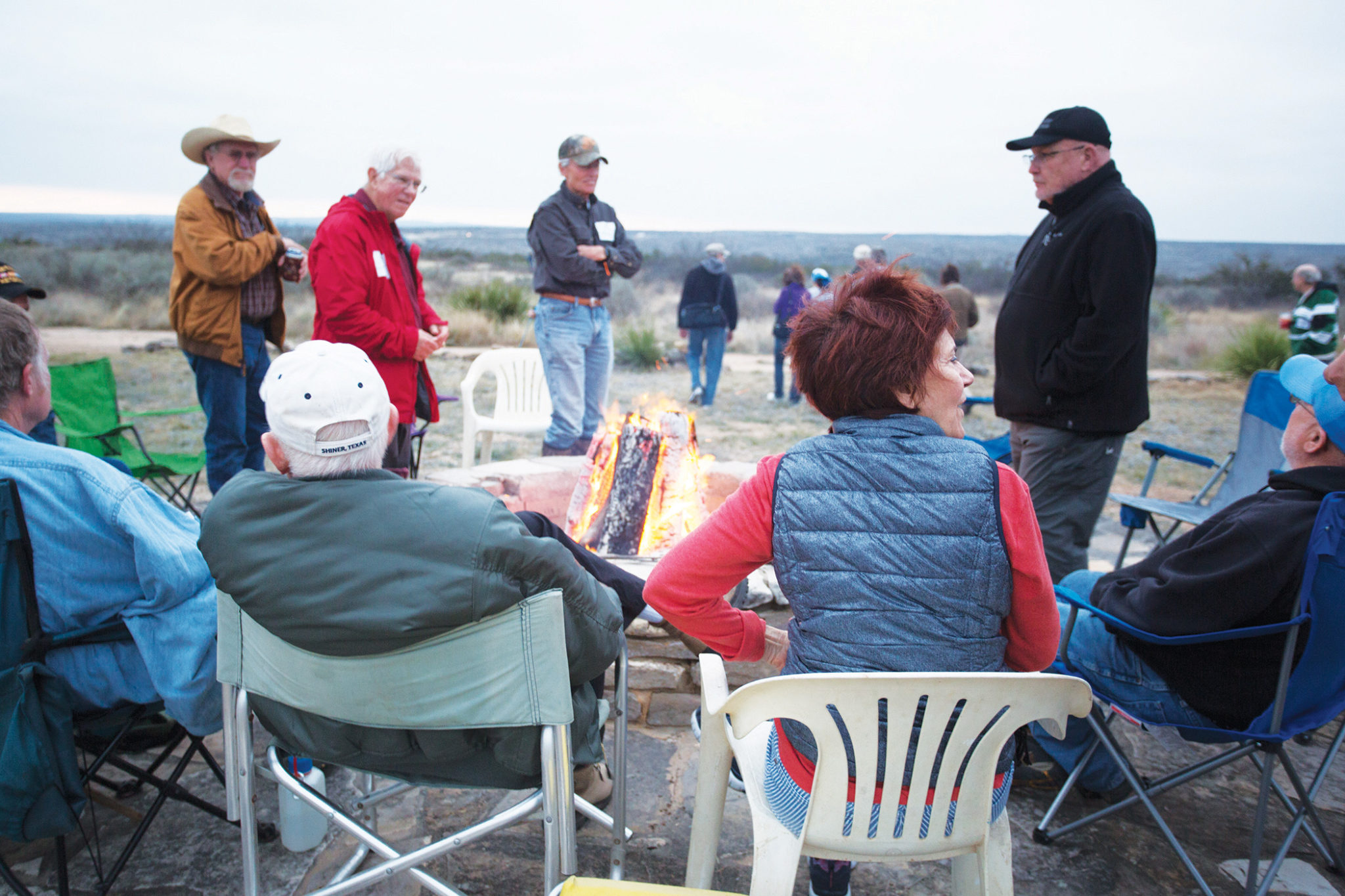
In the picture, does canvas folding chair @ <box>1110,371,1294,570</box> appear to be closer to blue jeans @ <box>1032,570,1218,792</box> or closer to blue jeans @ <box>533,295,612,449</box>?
blue jeans @ <box>1032,570,1218,792</box>

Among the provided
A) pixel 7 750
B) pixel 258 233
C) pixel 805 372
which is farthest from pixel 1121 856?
pixel 258 233

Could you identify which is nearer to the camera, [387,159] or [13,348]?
[13,348]

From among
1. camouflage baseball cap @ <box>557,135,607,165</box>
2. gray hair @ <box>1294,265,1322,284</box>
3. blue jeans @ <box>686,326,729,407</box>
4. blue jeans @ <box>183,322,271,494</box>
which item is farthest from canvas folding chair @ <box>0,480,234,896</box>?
gray hair @ <box>1294,265,1322,284</box>

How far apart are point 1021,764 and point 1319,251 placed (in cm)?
4767

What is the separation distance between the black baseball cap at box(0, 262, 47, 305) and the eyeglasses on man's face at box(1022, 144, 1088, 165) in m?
3.94

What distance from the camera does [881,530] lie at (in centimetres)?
134

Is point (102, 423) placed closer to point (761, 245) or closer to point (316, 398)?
point (316, 398)

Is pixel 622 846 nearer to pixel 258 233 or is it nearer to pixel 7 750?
pixel 7 750

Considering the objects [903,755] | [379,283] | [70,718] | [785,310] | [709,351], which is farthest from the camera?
[785,310]

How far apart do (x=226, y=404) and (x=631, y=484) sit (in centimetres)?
193

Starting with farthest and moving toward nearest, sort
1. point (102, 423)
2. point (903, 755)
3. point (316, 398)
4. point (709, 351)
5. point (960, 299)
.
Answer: point (709, 351), point (960, 299), point (102, 423), point (316, 398), point (903, 755)

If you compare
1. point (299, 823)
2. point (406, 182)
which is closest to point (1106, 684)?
point (299, 823)

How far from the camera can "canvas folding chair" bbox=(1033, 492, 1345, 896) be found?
5.57ft

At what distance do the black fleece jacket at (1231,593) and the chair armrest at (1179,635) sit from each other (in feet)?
0.07
